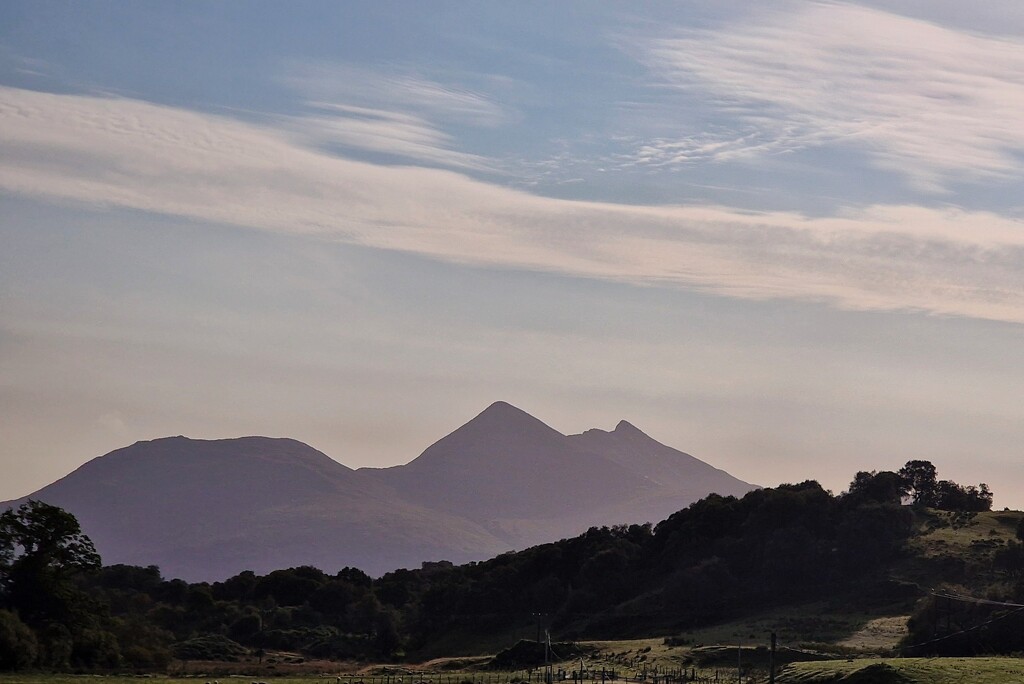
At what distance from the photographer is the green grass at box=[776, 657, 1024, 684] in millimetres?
81562

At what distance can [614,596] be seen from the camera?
154m

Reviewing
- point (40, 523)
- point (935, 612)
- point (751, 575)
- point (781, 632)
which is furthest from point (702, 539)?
point (40, 523)

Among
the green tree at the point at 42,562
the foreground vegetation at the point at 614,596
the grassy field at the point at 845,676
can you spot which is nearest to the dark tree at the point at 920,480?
the foreground vegetation at the point at 614,596

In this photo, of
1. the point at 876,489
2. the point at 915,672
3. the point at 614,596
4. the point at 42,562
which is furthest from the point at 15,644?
the point at 876,489

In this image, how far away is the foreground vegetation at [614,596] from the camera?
4104 inches

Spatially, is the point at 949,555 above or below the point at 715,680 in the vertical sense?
above

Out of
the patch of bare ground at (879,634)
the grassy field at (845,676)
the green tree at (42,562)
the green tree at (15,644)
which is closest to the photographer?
the grassy field at (845,676)

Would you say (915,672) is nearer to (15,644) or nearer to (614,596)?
(15,644)

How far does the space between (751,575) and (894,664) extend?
62.7m

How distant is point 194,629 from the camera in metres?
145

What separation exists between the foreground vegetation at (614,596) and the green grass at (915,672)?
1374cm

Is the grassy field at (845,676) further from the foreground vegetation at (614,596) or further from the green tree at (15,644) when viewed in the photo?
the foreground vegetation at (614,596)

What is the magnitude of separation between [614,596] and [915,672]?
7142cm

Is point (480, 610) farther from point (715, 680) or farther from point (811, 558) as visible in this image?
point (715, 680)
